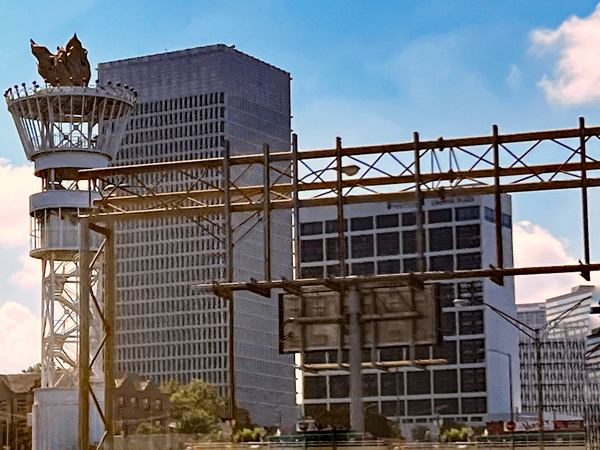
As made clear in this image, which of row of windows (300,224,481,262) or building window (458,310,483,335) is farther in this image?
row of windows (300,224,481,262)

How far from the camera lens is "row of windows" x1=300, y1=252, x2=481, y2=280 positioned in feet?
504

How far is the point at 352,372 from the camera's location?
37719mm

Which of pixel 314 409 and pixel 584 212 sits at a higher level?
pixel 584 212

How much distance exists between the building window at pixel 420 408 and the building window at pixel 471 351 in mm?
6329

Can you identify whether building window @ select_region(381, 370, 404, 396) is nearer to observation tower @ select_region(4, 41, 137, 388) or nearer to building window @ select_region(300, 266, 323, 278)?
building window @ select_region(300, 266, 323, 278)

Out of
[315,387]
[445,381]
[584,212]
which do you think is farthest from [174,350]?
[584,212]

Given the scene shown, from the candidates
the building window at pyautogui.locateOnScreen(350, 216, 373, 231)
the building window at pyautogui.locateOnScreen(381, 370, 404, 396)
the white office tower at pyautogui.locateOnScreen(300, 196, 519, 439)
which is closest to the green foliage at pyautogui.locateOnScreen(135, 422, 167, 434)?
the white office tower at pyautogui.locateOnScreen(300, 196, 519, 439)

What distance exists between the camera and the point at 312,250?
160 m

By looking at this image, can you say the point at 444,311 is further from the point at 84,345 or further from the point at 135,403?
the point at 84,345

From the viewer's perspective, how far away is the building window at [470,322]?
151 meters

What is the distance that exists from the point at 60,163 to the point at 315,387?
87.4 metres

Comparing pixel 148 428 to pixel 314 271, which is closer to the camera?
pixel 148 428

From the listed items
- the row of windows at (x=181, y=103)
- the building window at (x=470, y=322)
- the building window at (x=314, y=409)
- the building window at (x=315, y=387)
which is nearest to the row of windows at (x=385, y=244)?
the building window at (x=470, y=322)

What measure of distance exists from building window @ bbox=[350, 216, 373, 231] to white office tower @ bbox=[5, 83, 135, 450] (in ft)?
286
